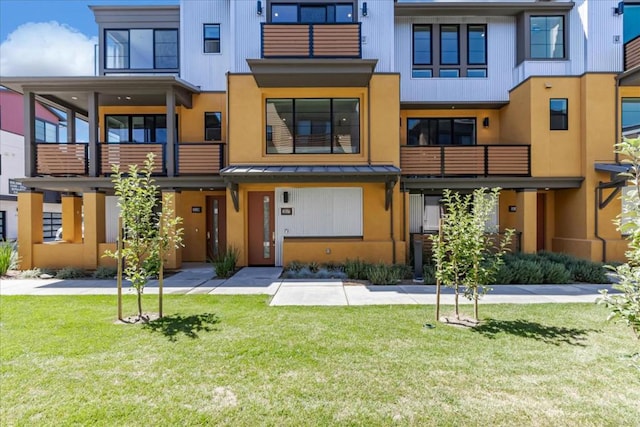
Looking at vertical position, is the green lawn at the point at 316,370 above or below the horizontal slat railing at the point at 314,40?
below

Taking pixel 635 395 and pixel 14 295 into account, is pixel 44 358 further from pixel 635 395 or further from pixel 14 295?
pixel 635 395

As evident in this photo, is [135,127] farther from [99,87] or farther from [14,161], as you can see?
[14,161]

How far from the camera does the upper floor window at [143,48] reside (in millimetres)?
14008

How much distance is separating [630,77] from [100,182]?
747 inches

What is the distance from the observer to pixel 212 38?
13703 mm

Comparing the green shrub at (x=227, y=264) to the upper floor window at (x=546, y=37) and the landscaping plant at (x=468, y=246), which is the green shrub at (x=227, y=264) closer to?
the landscaping plant at (x=468, y=246)

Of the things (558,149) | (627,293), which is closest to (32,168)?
(627,293)

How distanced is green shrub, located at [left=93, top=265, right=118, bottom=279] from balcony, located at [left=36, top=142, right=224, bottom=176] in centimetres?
353

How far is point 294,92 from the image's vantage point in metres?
11.9

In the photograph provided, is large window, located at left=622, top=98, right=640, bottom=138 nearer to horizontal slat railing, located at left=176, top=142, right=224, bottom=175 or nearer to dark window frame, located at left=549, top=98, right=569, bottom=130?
dark window frame, located at left=549, top=98, right=569, bottom=130

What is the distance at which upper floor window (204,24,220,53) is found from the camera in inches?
539

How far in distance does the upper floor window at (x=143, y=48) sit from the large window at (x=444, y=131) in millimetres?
10786

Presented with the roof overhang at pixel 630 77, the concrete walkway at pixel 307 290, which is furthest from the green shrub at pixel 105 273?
the roof overhang at pixel 630 77

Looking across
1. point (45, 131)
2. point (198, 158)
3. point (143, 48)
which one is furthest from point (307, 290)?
point (45, 131)
